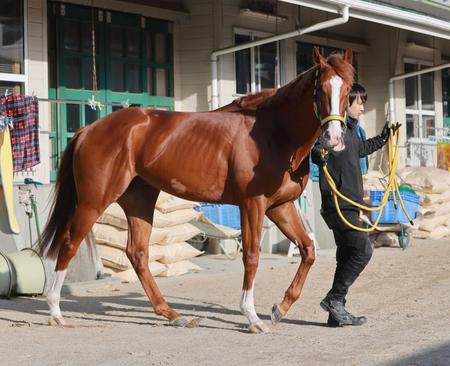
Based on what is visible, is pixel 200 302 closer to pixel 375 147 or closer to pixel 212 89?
pixel 375 147

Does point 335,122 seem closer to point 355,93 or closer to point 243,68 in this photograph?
point 355,93

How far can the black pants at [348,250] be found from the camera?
703 cm

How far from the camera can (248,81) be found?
14781 mm

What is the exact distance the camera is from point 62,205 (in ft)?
25.9

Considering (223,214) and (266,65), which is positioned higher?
(266,65)

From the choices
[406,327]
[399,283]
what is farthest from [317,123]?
[399,283]

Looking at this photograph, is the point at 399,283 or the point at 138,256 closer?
the point at 138,256

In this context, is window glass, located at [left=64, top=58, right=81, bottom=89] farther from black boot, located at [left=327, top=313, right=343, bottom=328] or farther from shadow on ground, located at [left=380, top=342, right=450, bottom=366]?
shadow on ground, located at [left=380, top=342, right=450, bottom=366]

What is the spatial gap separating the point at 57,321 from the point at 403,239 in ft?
24.5

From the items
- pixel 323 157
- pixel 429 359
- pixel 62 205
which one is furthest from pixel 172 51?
pixel 429 359

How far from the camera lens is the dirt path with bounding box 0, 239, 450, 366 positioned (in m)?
5.87

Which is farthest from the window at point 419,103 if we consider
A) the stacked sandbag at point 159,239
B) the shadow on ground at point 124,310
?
the shadow on ground at point 124,310

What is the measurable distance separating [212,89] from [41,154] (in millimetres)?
3380

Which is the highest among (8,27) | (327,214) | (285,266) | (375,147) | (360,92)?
(8,27)
